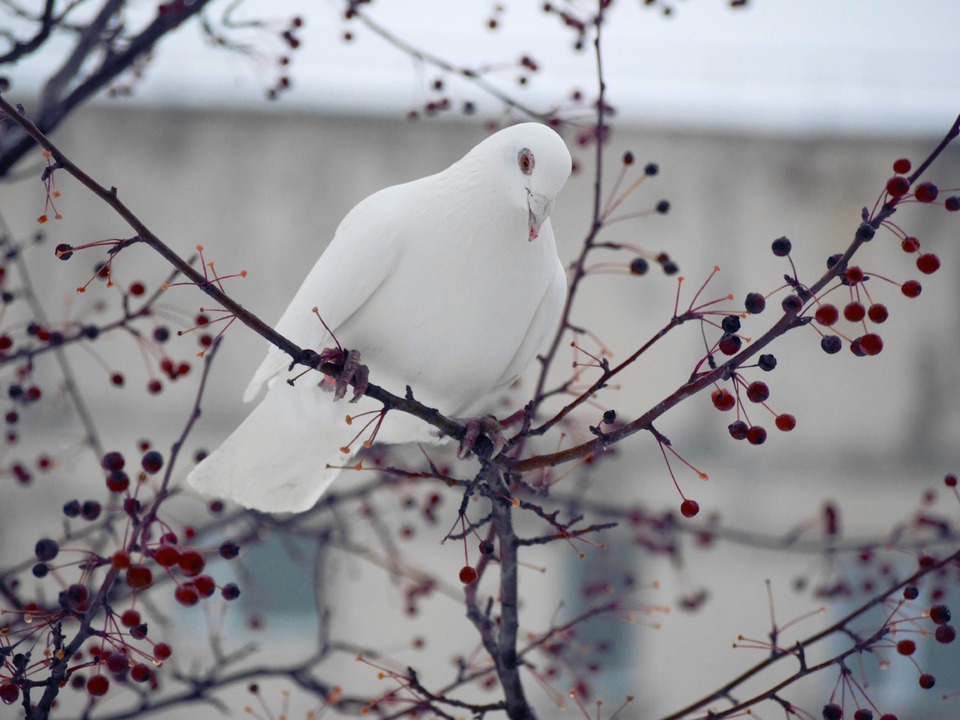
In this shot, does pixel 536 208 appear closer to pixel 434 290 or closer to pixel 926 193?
pixel 434 290

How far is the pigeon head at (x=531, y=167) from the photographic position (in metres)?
1.38

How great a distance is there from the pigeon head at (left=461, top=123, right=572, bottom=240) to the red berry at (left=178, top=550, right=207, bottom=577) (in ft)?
2.16

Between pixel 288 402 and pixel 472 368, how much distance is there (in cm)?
37

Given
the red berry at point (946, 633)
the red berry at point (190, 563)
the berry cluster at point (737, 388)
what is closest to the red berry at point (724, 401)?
the berry cluster at point (737, 388)

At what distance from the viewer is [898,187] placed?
38.9 inches

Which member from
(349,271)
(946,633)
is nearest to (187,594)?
(349,271)

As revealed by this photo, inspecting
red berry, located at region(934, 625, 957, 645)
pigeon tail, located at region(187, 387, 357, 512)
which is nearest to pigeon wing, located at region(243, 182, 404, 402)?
pigeon tail, located at region(187, 387, 357, 512)

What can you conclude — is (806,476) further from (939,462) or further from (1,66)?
(1,66)

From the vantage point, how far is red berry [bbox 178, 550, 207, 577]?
3.68 ft

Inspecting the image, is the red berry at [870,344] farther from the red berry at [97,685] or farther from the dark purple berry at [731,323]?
the red berry at [97,685]

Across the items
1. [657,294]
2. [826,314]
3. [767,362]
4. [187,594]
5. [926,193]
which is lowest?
[187,594]

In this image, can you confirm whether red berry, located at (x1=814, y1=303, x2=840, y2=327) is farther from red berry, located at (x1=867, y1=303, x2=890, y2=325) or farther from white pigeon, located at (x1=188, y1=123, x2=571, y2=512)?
white pigeon, located at (x1=188, y1=123, x2=571, y2=512)

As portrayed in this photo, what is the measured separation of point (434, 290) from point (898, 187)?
752 millimetres

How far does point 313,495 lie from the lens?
1.85 meters
